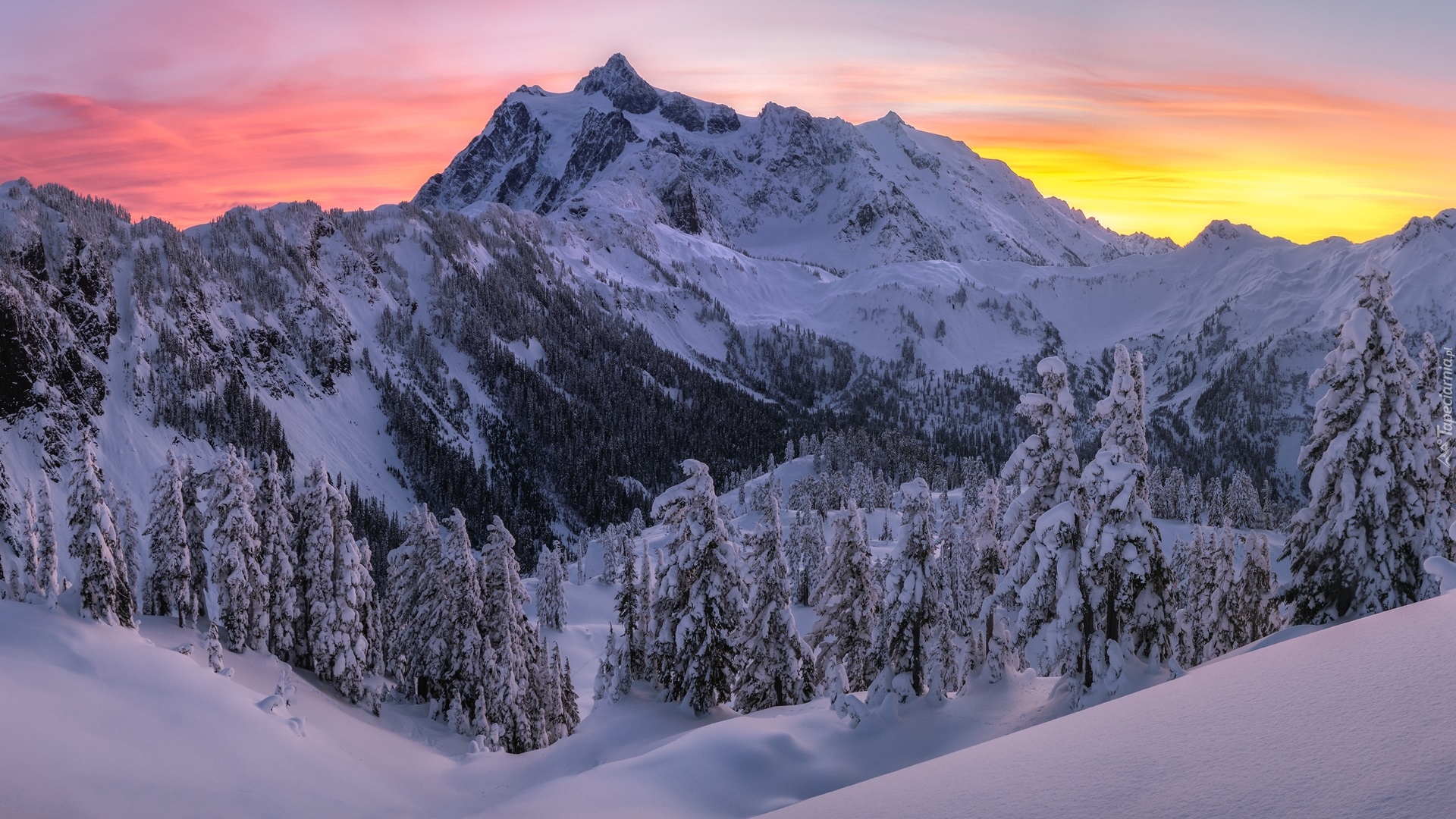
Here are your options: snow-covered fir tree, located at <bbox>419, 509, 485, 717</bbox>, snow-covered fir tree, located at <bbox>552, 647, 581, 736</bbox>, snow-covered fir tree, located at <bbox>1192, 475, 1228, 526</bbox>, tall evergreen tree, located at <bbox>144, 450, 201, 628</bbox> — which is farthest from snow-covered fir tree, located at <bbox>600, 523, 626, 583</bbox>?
snow-covered fir tree, located at <bbox>1192, 475, 1228, 526</bbox>

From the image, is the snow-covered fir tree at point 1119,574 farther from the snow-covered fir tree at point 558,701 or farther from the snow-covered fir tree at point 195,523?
the snow-covered fir tree at point 195,523

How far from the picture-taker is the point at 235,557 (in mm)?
42375

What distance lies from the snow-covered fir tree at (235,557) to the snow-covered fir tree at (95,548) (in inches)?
182

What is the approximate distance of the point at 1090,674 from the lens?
2553 cm

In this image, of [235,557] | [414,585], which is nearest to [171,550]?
[235,557]

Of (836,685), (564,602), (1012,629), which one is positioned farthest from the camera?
(564,602)

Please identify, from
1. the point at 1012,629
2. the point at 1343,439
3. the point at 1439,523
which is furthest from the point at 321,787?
the point at 1439,523

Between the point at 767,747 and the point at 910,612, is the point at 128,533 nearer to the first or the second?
the point at 767,747

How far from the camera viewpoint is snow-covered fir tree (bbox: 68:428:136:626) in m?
32.6

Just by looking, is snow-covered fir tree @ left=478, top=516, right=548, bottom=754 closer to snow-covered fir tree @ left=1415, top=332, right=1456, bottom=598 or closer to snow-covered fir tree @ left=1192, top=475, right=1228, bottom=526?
snow-covered fir tree @ left=1415, top=332, right=1456, bottom=598

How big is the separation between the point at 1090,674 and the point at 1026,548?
4210 millimetres

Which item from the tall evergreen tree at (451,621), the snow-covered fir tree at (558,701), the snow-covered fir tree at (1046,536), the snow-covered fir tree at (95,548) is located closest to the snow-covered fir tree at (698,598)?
the snow-covered fir tree at (1046,536)

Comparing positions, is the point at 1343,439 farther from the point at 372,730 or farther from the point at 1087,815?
the point at 372,730

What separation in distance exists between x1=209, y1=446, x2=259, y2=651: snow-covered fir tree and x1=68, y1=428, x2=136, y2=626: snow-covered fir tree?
4.62 m
